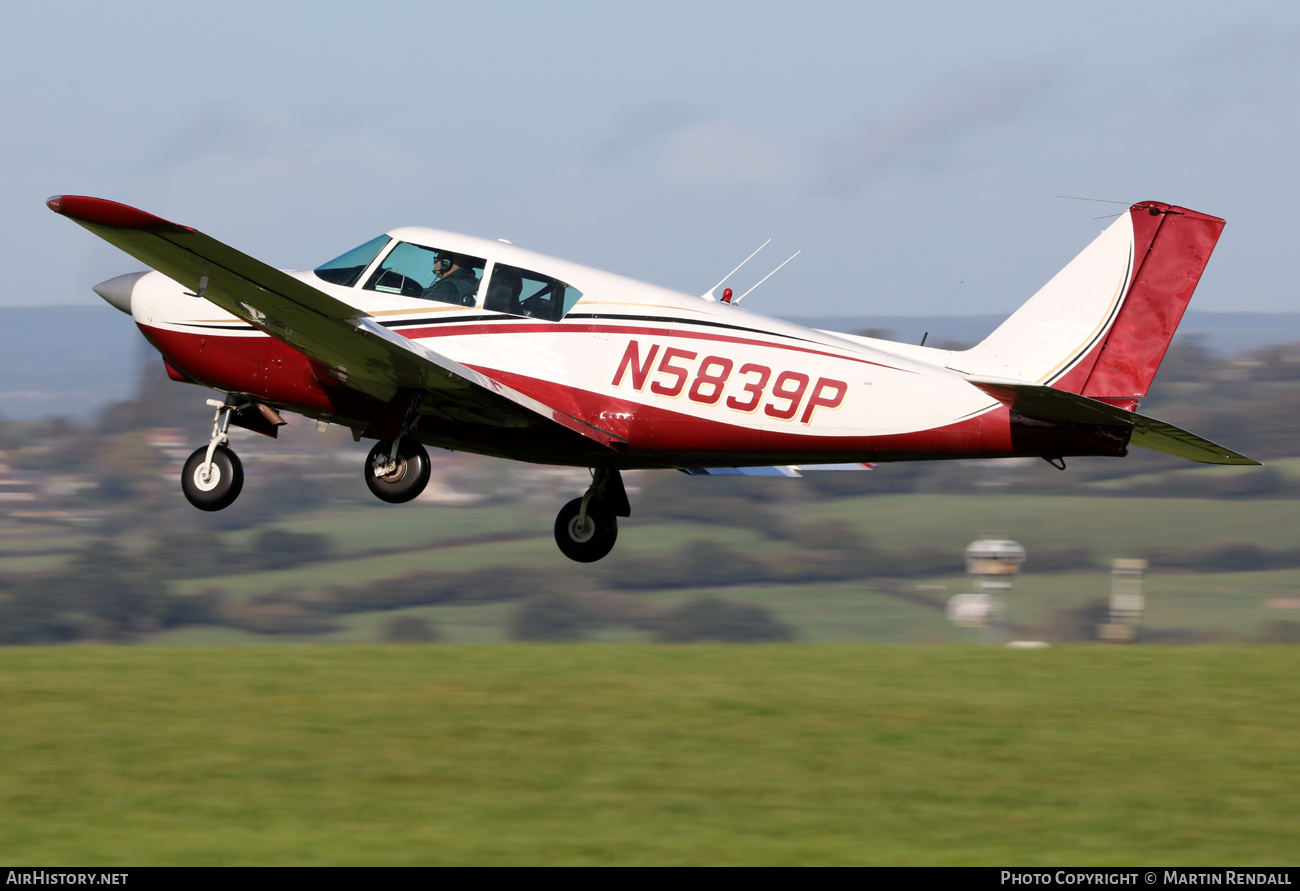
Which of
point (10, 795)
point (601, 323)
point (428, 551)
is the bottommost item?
point (428, 551)

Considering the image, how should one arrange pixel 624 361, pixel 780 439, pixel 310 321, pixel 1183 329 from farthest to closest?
pixel 1183 329, pixel 624 361, pixel 780 439, pixel 310 321

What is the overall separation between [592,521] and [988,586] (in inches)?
386

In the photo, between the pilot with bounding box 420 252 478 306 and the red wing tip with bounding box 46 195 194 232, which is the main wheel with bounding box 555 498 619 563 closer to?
the pilot with bounding box 420 252 478 306

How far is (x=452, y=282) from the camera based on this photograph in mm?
13000

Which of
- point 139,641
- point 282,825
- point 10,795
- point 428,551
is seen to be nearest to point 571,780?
point 282,825

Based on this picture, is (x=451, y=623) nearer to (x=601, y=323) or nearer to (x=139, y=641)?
(x=139, y=641)

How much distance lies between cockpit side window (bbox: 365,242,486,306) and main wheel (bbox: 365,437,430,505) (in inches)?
55.2

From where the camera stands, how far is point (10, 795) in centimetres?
824

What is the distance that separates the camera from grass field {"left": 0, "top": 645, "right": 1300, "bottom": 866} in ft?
24.6

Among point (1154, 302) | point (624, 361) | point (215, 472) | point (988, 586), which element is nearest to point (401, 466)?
point (215, 472)

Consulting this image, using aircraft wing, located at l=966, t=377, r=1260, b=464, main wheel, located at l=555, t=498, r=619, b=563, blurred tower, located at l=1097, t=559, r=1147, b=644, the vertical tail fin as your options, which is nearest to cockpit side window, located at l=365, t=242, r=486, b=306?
main wheel, located at l=555, t=498, r=619, b=563

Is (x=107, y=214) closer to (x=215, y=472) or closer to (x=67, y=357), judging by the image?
(x=215, y=472)

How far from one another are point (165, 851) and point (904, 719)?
5318 millimetres

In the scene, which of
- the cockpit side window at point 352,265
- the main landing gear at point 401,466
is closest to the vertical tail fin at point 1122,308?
the main landing gear at point 401,466
